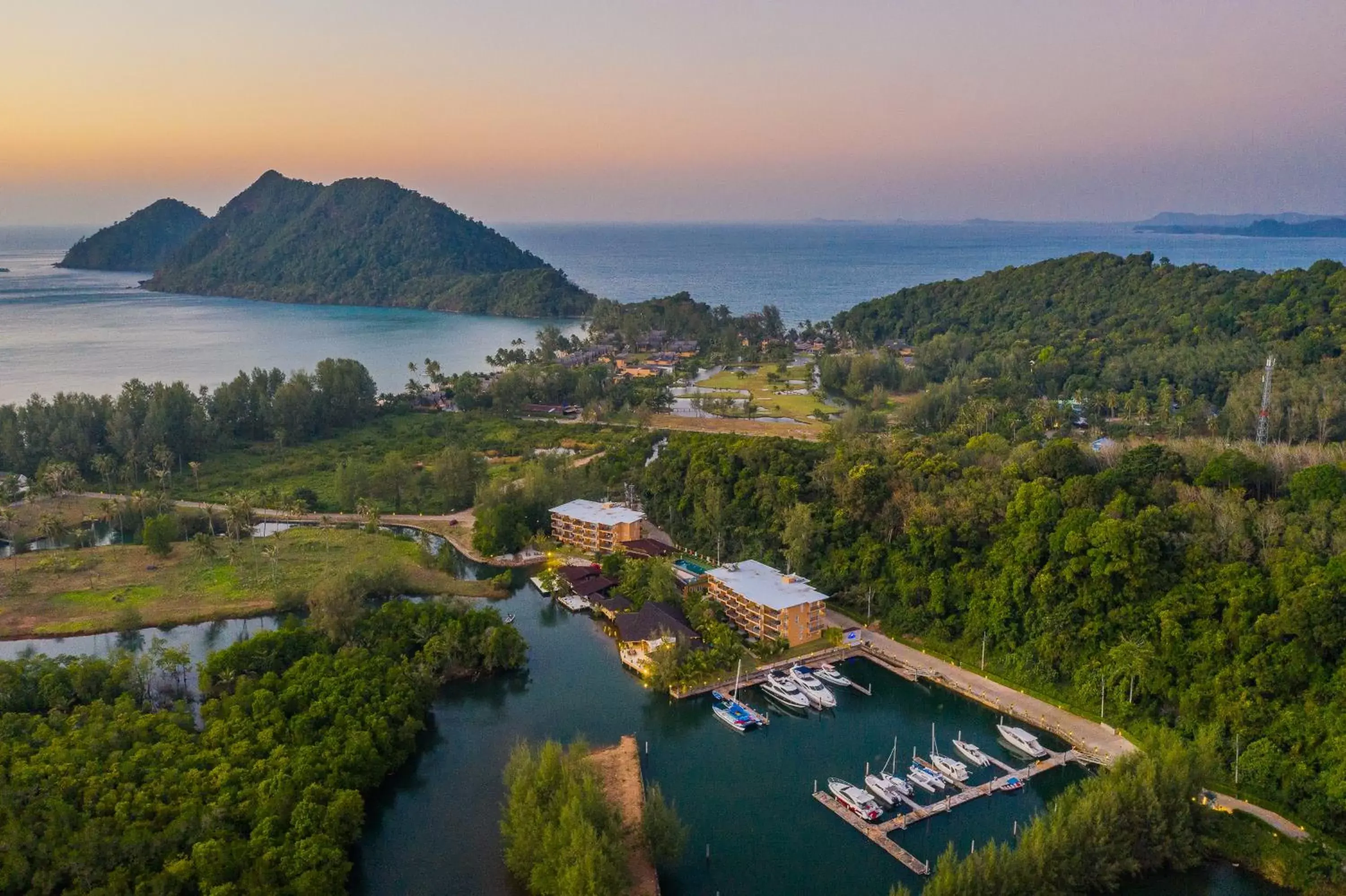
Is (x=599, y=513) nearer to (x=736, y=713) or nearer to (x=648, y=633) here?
(x=648, y=633)

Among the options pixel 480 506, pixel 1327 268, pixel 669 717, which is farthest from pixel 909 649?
pixel 1327 268

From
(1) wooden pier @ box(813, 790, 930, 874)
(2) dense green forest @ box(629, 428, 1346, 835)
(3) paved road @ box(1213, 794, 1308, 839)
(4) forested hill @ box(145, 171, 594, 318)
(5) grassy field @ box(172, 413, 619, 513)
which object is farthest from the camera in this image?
(4) forested hill @ box(145, 171, 594, 318)

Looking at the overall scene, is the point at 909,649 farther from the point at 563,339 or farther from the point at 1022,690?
the point at 563,339

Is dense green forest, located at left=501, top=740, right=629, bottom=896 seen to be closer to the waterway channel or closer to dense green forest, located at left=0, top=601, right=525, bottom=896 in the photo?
the waterway channel

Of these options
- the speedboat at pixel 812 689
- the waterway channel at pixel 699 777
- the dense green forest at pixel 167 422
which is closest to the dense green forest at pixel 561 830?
the waterway channel at pixel 699 777

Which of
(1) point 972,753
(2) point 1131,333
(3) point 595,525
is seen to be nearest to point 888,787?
(1) point 972,753

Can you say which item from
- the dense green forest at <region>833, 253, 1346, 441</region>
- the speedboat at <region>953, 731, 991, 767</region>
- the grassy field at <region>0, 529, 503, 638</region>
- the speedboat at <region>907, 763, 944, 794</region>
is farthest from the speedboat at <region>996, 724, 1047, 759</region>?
the dense green forest at <region>833, 253, 1346, 441</region>
